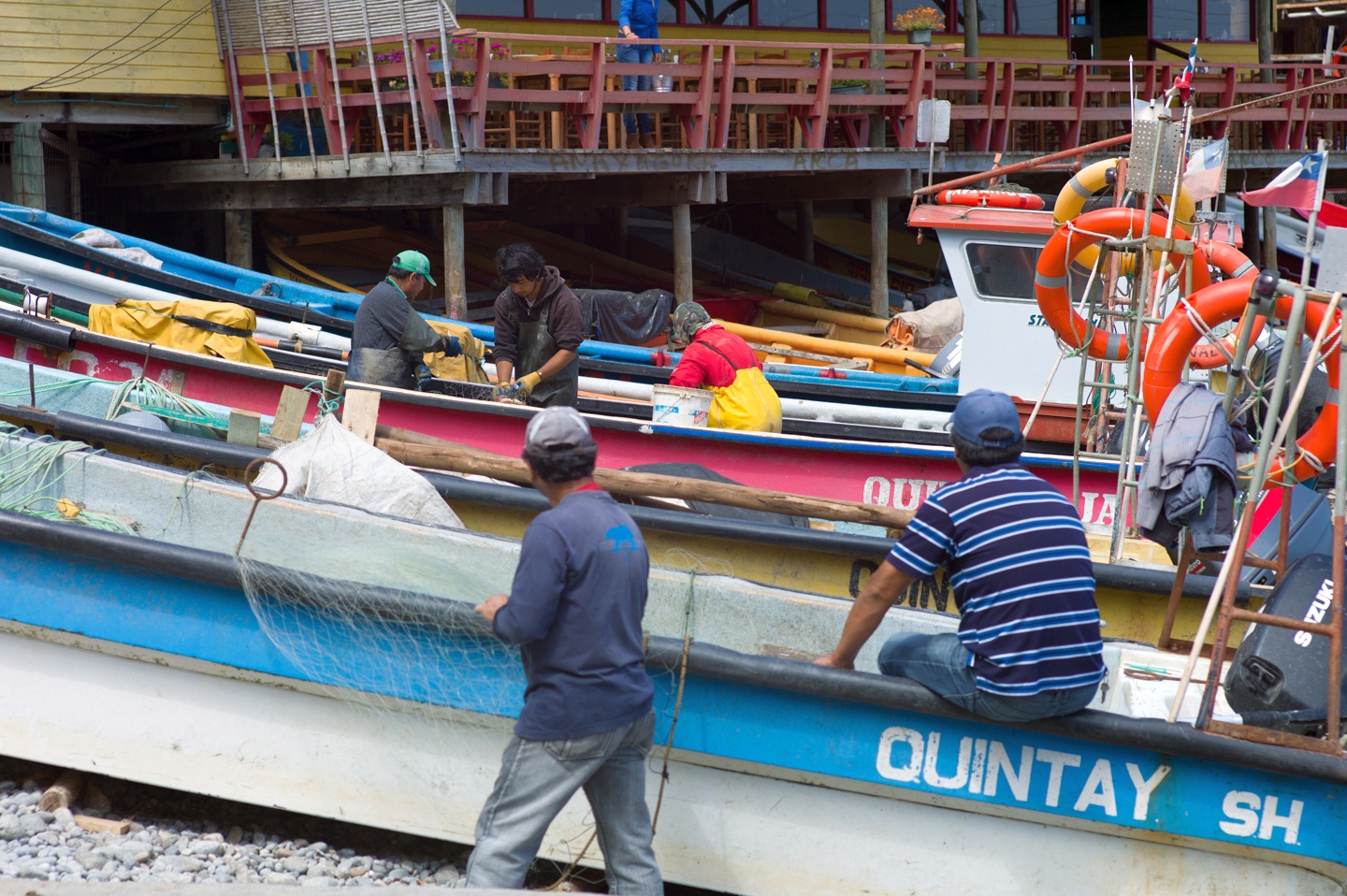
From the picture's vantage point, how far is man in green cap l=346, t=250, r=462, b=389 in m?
7.12

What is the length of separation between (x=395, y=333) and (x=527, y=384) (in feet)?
2.71

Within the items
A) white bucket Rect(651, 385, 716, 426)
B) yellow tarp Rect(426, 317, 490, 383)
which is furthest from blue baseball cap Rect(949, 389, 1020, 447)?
yellow tarp Rect(426, 317, 490, 383)

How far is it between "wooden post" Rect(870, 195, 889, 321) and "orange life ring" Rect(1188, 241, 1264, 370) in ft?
29.1

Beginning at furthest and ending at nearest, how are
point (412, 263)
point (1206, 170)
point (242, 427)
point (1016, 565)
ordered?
Result: point (412, 263) → point (1206, 170) → point (242, 427) → point (1016, 565)

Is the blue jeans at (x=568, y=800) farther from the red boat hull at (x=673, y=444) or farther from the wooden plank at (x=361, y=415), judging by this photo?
the red boat hull at (x=673, y=444)

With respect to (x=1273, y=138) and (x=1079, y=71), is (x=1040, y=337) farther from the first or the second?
(x=1273, y=138)

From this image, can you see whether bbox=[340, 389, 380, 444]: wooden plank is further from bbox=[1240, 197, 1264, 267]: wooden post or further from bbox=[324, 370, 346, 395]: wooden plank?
bbox=[1240, 197, 1264, 267]: wooden post

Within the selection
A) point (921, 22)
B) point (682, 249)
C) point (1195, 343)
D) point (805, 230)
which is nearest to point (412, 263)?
point (1195, 343)

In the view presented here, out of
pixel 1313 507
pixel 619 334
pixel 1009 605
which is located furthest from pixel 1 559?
pixel 619 334

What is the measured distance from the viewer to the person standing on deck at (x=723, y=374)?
24.2 feet

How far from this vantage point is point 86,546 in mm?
4270

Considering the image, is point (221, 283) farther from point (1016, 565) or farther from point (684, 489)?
point (1016, 565)

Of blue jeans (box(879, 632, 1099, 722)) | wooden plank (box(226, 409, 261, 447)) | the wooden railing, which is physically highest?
the wooden railing

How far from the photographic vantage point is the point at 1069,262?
22.8 feet
